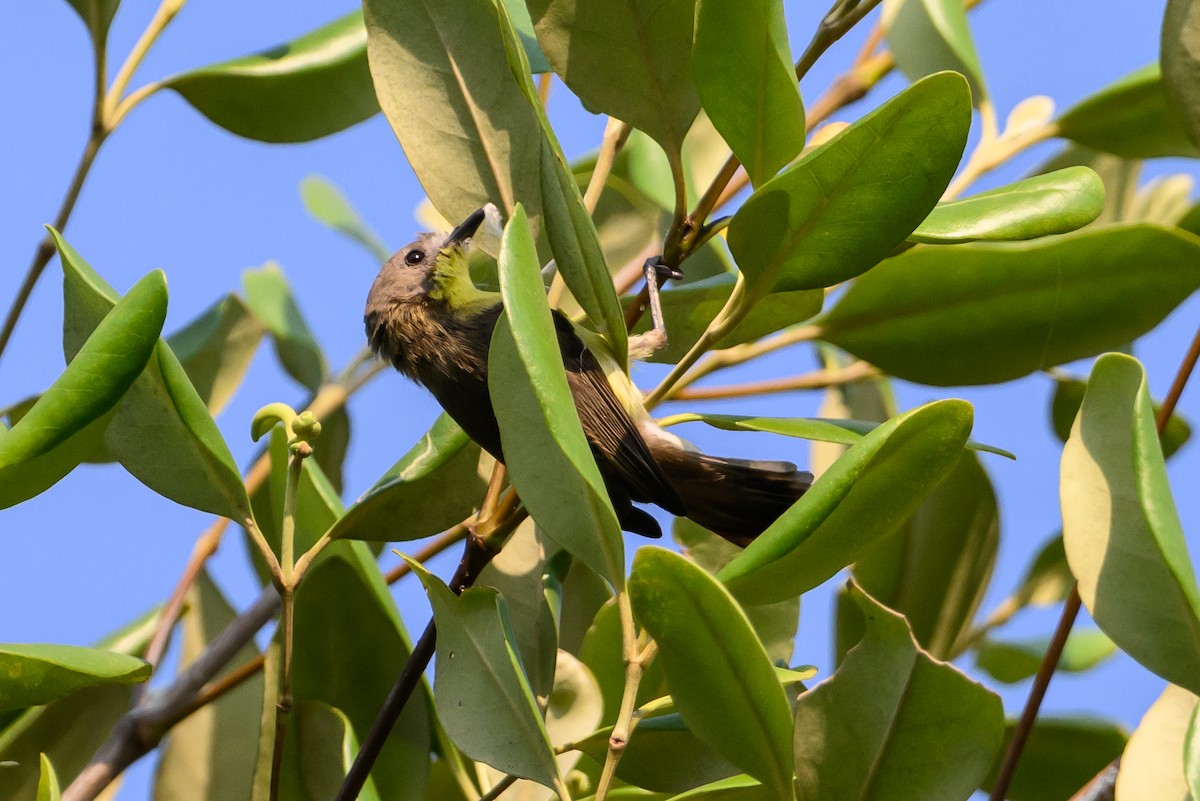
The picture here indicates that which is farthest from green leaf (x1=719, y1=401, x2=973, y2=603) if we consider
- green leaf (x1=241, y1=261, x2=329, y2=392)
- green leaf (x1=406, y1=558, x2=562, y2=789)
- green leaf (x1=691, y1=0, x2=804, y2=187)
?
green leaf (x1=241, y1=261, x2=329, y2=392)

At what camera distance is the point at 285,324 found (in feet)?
10.3

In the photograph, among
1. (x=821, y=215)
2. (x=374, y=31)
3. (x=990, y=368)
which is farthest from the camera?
(x=990, y=368)

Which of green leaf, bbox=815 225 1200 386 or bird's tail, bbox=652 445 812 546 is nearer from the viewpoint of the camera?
green leaf, bbox=815 225 1200 386

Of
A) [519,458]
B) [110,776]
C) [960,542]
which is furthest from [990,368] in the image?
[110,776]

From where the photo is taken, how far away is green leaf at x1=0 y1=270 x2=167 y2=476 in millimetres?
1461

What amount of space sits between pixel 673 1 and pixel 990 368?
869mm

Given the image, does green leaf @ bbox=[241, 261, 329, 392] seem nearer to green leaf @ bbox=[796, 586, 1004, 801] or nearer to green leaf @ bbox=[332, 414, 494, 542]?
green leaf @ bbox=[332, 414, 494, 542]

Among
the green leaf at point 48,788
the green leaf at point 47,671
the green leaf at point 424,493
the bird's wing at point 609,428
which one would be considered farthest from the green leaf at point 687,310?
the green leaf at point 48,788

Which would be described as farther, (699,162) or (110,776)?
(699,162)

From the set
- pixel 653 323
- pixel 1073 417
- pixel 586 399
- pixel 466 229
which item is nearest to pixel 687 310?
pixel 653 323

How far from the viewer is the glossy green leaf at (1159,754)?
1.56 meters

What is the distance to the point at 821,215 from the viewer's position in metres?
1.57

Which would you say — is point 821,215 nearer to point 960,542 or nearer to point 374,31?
point 374,31

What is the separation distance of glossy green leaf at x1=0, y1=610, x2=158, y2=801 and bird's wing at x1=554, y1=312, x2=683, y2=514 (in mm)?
971
